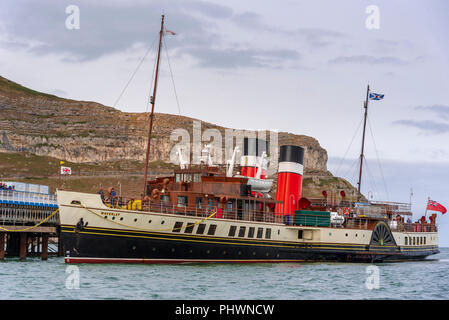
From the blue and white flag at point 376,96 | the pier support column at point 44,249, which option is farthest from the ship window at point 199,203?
the blue and white flag at point 376,96

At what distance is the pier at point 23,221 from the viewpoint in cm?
4294

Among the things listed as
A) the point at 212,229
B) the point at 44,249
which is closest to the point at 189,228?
the point at 212,229

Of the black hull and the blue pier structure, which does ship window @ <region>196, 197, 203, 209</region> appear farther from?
the blue pier structure

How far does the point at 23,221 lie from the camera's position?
4556 centimetres

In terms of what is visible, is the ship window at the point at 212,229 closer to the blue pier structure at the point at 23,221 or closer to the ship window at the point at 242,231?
the ship window at the point at 242,231

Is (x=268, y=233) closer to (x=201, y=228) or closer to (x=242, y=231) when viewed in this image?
(x=242, y=231)

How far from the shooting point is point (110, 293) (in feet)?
76.7

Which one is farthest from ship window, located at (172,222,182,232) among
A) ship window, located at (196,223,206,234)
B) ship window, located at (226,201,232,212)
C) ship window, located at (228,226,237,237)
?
ship window, located at (226,201,232,212)

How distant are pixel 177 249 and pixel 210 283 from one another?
31.6 ft

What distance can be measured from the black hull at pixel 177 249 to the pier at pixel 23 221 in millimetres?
8939
